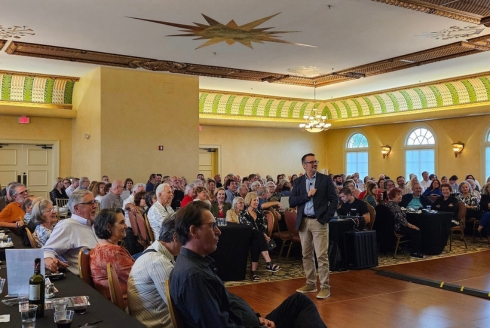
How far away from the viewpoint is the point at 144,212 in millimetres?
7520

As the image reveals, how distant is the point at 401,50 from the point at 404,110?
6.21m

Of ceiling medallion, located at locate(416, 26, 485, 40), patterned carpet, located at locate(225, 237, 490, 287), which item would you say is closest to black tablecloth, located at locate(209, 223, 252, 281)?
patterned carpet, located at locate(225, 237, 490, 287)

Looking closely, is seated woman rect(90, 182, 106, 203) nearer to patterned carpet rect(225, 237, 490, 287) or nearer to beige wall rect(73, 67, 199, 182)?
beige wall rect(73, 67, 199, 182)

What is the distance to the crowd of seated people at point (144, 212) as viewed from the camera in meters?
3.27

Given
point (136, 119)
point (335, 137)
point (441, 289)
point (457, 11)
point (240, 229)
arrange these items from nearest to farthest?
point (441, 289)
point (240, 229)
point (457, 11)
point (136, 119)
point (335, 137)

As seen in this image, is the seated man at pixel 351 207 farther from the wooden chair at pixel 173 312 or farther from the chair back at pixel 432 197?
the wooden chair at pixel 173 312

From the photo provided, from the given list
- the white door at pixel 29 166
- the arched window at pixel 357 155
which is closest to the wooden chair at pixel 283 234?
the white door at pixel 29 166

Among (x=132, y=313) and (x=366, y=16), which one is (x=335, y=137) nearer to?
(x=366, y=16)

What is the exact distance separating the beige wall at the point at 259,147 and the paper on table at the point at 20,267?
1415 cm

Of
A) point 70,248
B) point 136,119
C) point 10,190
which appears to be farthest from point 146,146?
point 70,248

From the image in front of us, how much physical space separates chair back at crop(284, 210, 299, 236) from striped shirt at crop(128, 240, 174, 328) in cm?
528

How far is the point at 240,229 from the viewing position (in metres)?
6.88

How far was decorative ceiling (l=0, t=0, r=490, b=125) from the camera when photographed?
7.99m

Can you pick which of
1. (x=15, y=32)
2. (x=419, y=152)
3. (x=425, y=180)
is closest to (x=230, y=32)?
(x=15, y=32)
